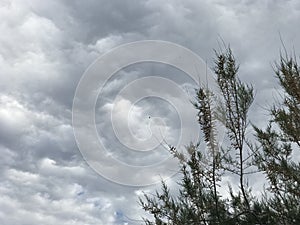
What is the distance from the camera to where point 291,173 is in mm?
8367

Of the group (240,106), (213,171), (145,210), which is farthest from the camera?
(145,210)

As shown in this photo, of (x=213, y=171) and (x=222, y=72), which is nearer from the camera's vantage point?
(x=213, y=171)

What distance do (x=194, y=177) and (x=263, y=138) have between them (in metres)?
2.60

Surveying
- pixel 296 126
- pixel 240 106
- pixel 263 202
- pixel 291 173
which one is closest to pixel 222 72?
pixel 240 106

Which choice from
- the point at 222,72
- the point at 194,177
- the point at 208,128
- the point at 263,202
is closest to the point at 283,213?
the point at 263,202

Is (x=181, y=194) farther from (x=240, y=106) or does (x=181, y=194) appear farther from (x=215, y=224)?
(x=240, y=106)

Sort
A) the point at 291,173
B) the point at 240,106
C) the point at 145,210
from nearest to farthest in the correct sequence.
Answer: the point at 240,106
the point at 291,173
the point at 145,210

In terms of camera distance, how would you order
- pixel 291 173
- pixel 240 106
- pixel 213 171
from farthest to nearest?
pixel 291 173 → pixel 240 106 → pixel 213 171

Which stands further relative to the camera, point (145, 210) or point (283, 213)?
point (145, 210)

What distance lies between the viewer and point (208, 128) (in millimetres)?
7270

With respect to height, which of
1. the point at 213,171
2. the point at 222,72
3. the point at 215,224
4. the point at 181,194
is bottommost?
the point at 215,224

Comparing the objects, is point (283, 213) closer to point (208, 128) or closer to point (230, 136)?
point (230, 136)

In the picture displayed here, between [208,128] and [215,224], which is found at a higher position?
[208,128]

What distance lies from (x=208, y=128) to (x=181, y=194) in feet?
8.58
